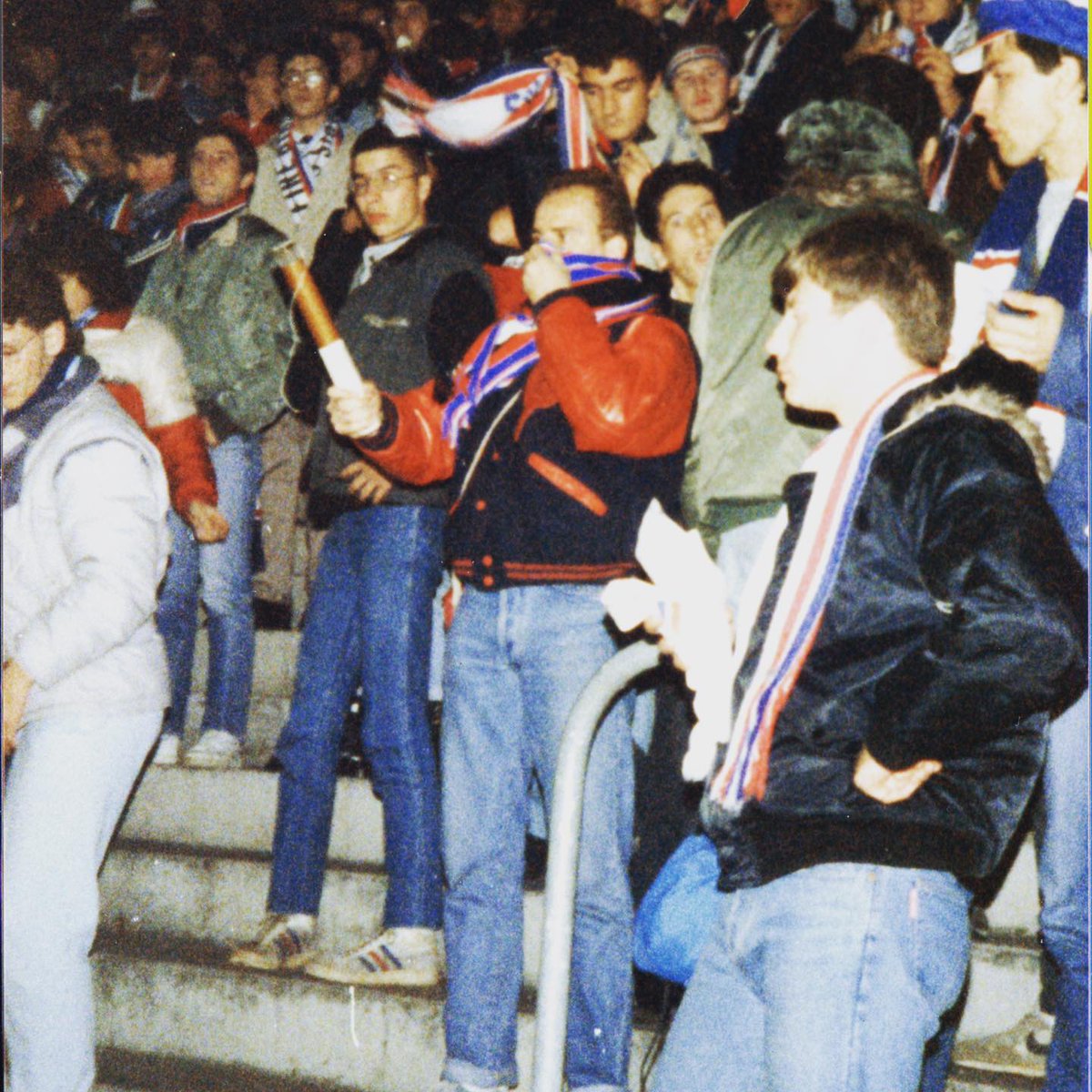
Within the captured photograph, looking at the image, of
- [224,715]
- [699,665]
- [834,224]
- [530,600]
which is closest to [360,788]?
[224,715]

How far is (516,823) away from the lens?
11.9 ft

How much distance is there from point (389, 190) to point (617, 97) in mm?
1194

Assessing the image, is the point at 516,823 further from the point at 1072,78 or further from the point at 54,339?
the point at 1072,78

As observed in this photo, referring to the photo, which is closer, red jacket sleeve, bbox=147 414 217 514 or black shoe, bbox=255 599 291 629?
red jacket sleeve, bbox=147 414 217 514

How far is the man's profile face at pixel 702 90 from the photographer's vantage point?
5867 millimetres

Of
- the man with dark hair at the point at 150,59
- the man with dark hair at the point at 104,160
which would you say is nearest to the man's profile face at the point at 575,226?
the man with dark hair at the point at 104,160

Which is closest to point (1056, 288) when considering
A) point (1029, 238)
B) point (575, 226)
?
point (1029, 238)

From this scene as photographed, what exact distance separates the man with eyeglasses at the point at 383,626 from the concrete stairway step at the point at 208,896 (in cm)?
16

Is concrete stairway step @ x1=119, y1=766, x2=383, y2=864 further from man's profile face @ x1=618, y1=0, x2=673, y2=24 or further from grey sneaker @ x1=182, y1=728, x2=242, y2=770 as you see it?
man's profile face @ x1=618, y1=0, x2=673, y2=24

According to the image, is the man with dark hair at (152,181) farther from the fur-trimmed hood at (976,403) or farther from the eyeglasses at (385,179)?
the fur-trimmed hood at (976,403)

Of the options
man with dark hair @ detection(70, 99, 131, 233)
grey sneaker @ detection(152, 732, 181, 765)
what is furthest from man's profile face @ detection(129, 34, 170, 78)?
grey sneaker @ detection(152, 732, 181, 765)

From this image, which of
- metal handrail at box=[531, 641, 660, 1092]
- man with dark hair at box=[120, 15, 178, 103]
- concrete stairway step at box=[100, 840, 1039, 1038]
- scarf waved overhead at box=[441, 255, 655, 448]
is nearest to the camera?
metal handrail at box=[531, 641, 660, 1092]

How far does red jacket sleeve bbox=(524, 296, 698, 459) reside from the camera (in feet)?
11.6

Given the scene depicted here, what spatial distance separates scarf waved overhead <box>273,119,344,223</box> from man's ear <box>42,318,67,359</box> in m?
2.56
